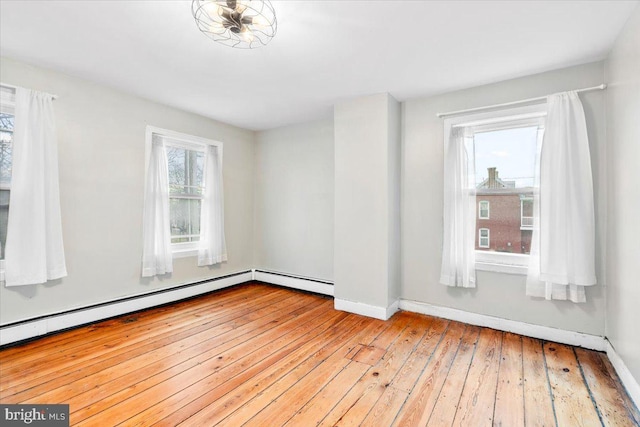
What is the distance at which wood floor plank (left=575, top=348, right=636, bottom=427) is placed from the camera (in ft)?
5.61

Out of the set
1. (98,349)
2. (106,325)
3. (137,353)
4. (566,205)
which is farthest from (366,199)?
(106,325)

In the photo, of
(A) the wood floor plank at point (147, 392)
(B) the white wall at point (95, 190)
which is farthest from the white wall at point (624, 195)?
(B) the white wall at point (95, 190)

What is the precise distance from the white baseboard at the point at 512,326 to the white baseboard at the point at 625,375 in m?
0.15

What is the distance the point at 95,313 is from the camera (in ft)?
10.00

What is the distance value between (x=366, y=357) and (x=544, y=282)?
1.75 meters

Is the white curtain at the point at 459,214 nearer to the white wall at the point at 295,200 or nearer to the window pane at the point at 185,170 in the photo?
the white wall at the point at 295,200

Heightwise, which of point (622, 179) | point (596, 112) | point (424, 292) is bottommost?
point (424, 292)

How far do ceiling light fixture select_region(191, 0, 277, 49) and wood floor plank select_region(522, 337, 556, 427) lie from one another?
2866mm

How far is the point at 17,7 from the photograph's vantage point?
6.15ft

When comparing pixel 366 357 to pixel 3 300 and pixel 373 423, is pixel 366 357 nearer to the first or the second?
pixel 373 423

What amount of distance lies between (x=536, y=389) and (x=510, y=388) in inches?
6.6

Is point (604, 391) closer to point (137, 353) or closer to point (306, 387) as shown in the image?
Result: point (306, 387)

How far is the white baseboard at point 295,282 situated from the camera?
4.16 metres

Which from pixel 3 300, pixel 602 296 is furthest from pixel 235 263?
pixel 602 296
